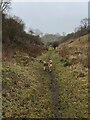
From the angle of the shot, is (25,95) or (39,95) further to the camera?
(39,95)

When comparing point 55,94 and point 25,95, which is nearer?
point 25,95

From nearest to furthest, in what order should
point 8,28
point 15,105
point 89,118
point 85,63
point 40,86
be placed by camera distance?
point 89,118, point 15,105, point 40,86, point 85,63, point 8,28

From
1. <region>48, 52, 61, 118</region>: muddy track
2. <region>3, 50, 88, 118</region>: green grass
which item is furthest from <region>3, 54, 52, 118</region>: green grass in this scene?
<region>48, 52, 61, 118</region>: muddy track

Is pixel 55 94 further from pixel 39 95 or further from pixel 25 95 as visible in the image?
pixel 25 95

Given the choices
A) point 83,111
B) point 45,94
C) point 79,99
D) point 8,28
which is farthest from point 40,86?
Answer: point 8,28

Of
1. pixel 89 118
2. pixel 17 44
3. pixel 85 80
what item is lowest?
pixel 89 118

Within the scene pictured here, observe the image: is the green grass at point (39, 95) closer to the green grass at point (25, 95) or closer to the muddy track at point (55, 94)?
the green grass at point (25, 95)

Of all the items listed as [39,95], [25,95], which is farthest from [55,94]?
[25,95]

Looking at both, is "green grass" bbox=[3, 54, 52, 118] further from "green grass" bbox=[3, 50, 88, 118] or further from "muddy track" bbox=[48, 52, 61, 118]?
"muddy track" bbox=[48, 52, 61, 118]

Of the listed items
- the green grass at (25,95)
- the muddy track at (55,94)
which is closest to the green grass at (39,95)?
the green grass at (25,95)

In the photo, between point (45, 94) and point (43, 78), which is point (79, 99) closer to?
point (45, 94)

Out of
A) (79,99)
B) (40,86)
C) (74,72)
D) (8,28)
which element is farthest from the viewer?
(8,28)

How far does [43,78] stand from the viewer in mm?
21312

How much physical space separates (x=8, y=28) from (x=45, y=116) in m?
23.1
